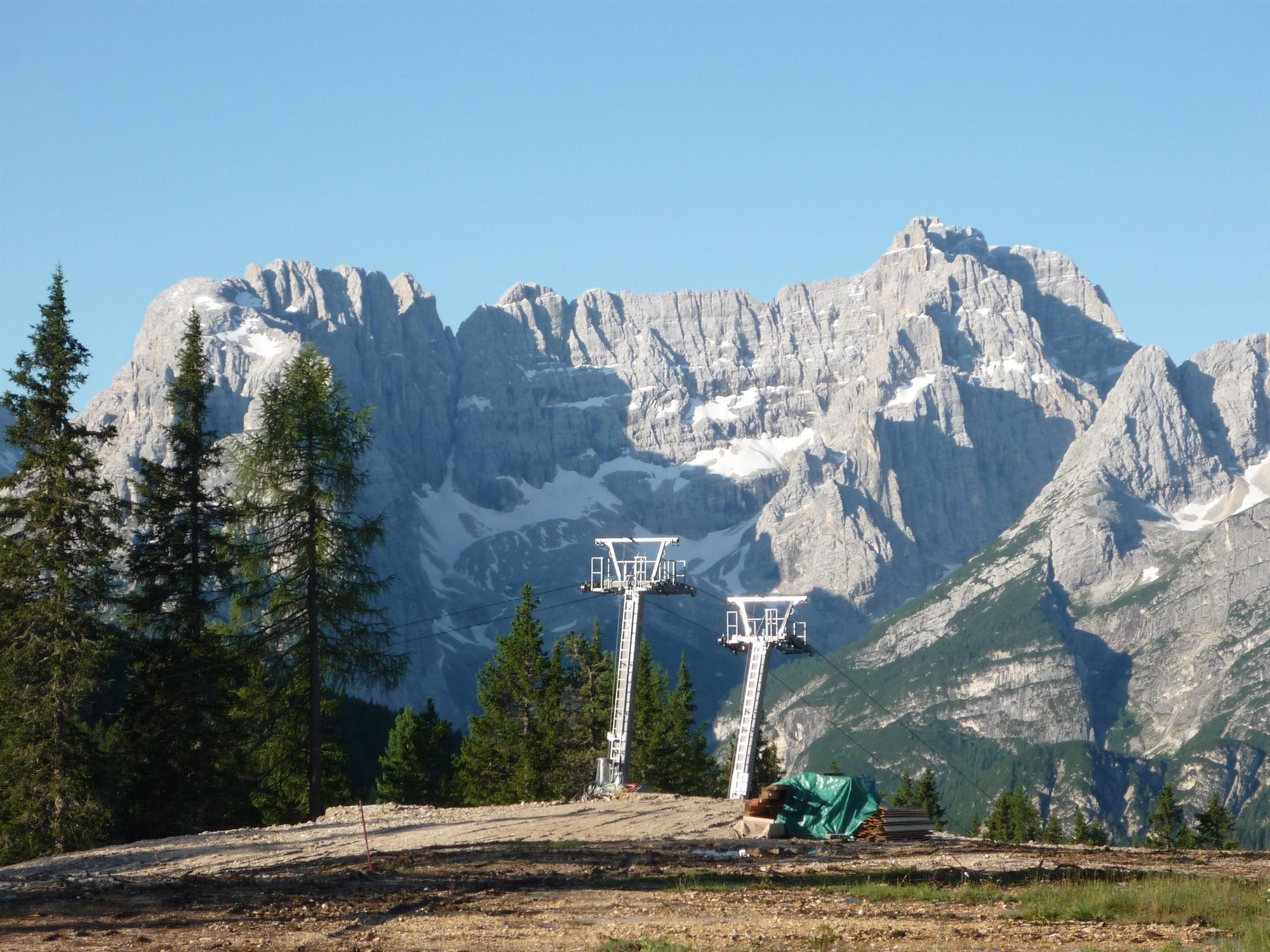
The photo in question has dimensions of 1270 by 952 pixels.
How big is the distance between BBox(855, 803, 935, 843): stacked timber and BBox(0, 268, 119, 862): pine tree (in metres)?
20.9

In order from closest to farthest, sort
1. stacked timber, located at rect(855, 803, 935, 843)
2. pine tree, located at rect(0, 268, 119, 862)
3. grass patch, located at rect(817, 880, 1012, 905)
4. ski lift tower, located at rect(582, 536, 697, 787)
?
grass patch, located at rect(817, 880, 1012, 905), stacked timber, located at rect(855, 803, 935, 843), pine tree, located at rect(0, 268, 119, 862), ski lift tower, located at rect(582, 536, 697, 787)

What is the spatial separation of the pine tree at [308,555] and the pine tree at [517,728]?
2358 cm

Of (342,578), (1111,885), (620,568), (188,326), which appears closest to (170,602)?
(342,578)

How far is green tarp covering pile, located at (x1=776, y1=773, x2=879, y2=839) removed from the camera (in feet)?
102

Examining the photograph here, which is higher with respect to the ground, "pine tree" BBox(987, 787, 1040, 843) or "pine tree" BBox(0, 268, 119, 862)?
"pine tree" BBox(0, 268, 119, 862)

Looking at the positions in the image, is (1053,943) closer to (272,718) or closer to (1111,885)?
(1111,885)

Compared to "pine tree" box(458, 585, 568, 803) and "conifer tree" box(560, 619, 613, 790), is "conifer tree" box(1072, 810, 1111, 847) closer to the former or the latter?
"conifer tree" box(560, 619, 613, 790)

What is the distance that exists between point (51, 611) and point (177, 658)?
456cm

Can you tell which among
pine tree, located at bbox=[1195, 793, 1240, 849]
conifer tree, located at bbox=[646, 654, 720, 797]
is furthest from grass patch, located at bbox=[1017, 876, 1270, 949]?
pine tree, located at bbox=[1195, 793, 1240, 849]

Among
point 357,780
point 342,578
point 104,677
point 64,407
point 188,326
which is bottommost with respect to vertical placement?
point 357,780

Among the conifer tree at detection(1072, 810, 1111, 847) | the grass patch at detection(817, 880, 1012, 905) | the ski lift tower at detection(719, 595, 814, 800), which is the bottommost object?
the conifer tree at detection(1072, 810, 1111, 847)

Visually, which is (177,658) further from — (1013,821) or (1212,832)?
(1013,821)

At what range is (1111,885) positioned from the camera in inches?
851

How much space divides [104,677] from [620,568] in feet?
67.9
